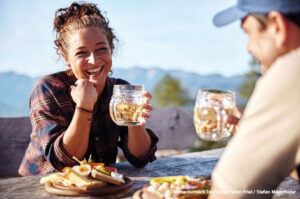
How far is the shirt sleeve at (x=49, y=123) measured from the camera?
7.14 ft

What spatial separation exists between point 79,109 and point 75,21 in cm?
84

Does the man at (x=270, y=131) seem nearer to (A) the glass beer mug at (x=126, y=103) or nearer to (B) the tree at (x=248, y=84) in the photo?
(A) the glass beer mug at (x=126, y=103)

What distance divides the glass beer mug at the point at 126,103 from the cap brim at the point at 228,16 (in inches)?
28.8

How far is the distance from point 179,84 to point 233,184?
13.5 metres

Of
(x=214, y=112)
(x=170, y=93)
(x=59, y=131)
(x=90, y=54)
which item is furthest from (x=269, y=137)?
(x=170, y=93)

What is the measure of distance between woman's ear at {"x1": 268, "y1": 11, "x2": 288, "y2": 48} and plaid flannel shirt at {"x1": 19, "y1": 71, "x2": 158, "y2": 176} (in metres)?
1.52

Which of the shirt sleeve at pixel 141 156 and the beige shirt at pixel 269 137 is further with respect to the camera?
the shirt sleeve at pixel 141 156

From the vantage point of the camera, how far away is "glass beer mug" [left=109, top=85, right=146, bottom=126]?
6.54 feet

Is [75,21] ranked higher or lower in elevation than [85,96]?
higher

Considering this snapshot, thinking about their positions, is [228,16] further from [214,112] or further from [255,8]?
[214,112]

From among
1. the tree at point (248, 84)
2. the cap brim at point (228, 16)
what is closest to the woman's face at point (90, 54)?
the cap brim at point (228, 16)

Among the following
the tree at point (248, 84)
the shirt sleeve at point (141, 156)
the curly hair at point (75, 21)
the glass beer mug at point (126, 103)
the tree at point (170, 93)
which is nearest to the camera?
the glass beer mug at point (126, 103)

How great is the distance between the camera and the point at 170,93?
559 inches

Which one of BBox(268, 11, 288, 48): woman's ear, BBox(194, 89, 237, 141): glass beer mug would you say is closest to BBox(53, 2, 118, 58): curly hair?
BBox(194, 89, 237, 141): glass beer mug
